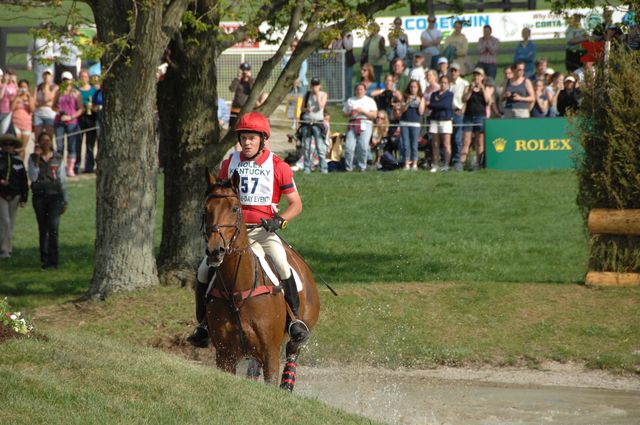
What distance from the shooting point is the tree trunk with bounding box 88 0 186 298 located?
15617 mm

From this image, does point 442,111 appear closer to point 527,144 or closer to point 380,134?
point 380,134

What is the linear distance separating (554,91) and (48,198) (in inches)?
509

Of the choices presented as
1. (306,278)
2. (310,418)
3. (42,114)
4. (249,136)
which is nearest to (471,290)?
(306,278)

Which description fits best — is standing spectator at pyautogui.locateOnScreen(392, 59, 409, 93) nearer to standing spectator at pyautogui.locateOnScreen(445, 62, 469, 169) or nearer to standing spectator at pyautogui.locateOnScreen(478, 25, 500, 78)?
standing spectator at pyautogui.locateOnScreen(445, 62, 469, 169)

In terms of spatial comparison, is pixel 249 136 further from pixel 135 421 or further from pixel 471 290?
pixel 471 290

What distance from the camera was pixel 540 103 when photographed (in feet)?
88.4

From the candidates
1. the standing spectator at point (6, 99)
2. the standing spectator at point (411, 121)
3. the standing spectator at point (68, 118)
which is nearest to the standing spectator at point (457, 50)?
the standing spectator at point (411, 121)

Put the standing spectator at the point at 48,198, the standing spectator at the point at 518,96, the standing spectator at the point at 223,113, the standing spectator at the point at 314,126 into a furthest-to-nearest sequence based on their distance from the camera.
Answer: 1. the standing spectator at the point at 223,113
2. the standing spectator at the point at 518,96
3. the standing spectator at the point at 314,126
4. the standing spectator at the point at 48,198

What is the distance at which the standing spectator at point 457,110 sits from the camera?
26.3m

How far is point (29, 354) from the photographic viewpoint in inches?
371

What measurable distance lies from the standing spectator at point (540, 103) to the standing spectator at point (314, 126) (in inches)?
197

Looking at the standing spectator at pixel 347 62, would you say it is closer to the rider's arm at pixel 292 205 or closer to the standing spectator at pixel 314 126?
the standing spectator at pixel 314 126

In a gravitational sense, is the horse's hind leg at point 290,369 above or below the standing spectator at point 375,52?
below

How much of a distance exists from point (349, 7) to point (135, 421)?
10.1m
